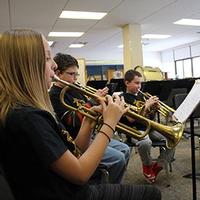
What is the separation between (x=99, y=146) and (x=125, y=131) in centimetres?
46

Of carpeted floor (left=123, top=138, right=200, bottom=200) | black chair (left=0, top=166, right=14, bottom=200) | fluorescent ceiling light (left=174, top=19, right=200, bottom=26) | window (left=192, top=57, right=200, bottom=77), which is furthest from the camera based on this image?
window (left=192, top=57, right=200, bottom=77)

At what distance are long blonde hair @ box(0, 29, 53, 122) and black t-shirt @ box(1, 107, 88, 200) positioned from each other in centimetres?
8

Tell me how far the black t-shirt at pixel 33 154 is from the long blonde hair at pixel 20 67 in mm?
83

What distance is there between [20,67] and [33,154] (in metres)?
0.32

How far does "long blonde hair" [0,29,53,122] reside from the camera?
0.99 meters

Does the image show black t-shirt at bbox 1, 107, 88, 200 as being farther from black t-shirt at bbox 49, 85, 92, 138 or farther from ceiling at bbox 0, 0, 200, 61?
ceiling at bbox 0, 0, 200, 61

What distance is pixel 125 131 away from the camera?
1500 millimetres

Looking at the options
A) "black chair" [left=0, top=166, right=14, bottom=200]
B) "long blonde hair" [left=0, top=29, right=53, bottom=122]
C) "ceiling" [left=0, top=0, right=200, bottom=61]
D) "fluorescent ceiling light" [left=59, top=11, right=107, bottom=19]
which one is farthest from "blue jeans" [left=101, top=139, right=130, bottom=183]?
"fluorescent ceiling light" [left=59, top=11, right=107, bottom=19]

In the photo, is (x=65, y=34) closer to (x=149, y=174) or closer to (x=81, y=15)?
(x=81, y=15)

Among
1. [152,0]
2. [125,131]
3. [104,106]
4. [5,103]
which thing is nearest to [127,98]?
[125,131]

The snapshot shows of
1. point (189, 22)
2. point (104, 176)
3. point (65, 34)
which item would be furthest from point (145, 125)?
point (65, 34)

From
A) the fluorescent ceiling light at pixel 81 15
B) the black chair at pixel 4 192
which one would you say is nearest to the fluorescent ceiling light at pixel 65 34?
the fluorescent ceiling light at pixel 81 15

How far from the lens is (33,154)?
92cm

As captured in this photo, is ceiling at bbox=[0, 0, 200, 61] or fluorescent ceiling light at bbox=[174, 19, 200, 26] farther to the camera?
fluorescent ceiling light at bbox=[174, 19, 200, 26]
